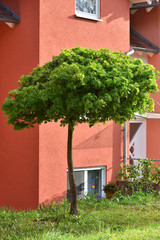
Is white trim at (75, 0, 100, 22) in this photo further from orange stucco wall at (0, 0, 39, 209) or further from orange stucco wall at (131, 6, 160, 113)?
orange stucco wall at (131, 6, 160, 113)

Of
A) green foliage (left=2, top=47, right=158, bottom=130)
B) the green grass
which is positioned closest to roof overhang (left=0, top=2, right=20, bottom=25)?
green foliage (left=2, top=47, right=158, bottom=130)

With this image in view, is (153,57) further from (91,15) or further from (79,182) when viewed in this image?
(79,182)

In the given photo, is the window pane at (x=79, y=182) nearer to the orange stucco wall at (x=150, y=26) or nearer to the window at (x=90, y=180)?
the window at (x=90, y=180)

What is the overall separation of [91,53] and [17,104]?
1964 millimetres

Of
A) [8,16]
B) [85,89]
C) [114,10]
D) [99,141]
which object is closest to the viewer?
[85,89]

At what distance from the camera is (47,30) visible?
493 inches

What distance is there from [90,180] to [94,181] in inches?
7.4

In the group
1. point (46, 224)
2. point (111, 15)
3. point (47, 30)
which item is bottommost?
point (46, 224)

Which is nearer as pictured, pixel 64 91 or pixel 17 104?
pixel 64 91

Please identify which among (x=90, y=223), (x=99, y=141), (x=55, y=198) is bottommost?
(x=90, y=223)

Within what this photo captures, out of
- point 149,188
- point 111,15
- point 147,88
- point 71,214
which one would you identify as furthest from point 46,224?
point 111,15

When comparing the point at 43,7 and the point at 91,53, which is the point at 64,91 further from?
the point at 43,7

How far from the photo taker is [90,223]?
918 centimetres

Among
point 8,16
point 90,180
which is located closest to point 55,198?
point 90,180
